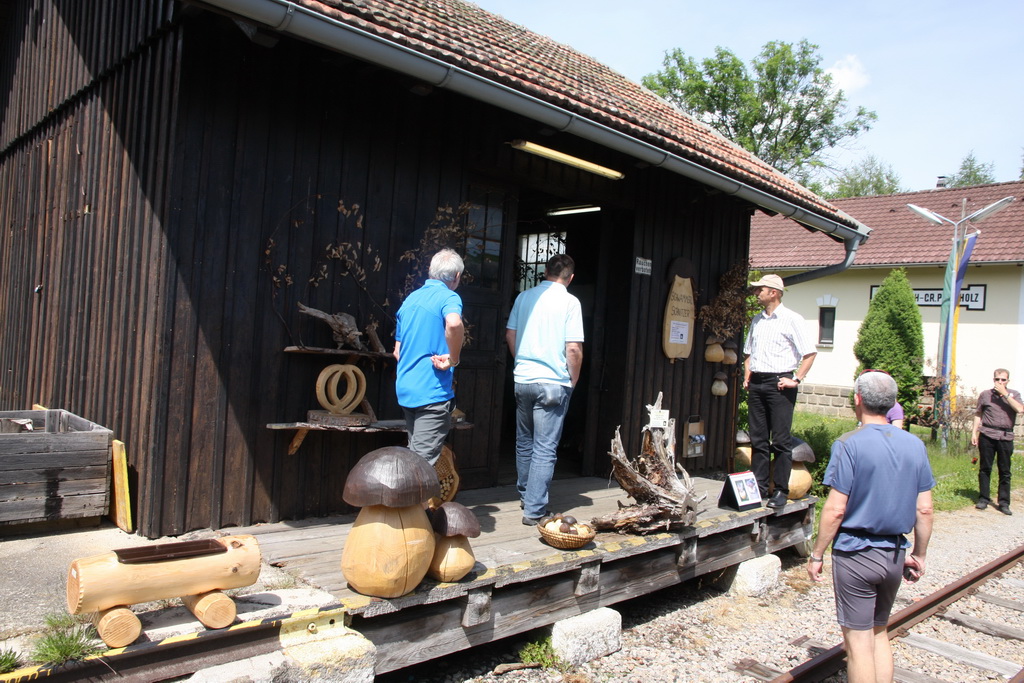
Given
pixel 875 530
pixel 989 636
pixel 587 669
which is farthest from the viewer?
pixel 989 636

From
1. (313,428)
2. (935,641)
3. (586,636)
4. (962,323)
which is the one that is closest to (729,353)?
(935,641)

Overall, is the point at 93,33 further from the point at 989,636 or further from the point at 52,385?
the point at 989,636

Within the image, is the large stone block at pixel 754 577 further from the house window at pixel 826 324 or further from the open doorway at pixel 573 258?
the house window at pixel 826 324

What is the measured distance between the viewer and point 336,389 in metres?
5.15

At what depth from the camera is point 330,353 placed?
5070mm

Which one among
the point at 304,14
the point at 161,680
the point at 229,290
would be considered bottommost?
the point at 161,680

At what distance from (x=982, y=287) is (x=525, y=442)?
56.7 feet

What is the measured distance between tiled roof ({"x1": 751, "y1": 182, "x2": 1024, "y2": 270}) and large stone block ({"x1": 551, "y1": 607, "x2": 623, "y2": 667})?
54.7 feet

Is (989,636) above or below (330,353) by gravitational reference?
below

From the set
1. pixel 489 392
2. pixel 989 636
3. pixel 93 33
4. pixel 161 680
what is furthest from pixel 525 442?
pixel 93 33

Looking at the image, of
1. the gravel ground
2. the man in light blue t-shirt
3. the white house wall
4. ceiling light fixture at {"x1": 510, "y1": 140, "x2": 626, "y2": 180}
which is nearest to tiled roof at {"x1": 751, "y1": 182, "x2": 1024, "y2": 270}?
the white house wall

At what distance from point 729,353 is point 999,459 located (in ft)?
14.7

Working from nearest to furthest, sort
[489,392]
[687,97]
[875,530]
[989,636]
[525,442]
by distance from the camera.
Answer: [875,530]
[525,442]
[989,636]
[489,392]
[687,97]

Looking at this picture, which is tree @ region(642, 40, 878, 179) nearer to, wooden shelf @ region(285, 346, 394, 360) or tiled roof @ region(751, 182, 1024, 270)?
tiled roof @ region(751, 182, 1024, 270)
